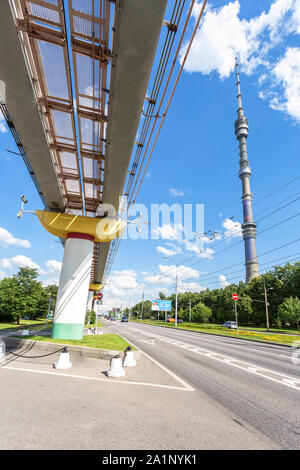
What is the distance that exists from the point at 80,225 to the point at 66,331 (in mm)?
5935

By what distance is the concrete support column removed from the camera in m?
12.6

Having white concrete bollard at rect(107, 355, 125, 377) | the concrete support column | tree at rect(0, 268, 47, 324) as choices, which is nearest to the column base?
the concrete support column

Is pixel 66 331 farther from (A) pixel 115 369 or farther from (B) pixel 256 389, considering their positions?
(B) pixel 256 389

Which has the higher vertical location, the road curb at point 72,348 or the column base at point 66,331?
the column base at point 66,331

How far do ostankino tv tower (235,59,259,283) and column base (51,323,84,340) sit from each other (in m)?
89.3

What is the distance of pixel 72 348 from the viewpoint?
9180mm

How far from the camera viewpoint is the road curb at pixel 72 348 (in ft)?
29.2

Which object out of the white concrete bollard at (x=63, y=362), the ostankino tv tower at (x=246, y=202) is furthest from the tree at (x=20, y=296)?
the ostankino tv tower at (x=246, y=202)

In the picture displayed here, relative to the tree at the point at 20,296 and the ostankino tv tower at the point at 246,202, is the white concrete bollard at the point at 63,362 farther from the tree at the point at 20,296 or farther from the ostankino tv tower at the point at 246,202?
the ostankino tv tower at the point at 246,202

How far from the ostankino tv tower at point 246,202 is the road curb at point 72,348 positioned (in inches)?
3605

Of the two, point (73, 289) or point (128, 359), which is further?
point (73, 289)

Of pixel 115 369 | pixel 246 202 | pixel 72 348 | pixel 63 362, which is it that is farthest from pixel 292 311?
pixel 246 202

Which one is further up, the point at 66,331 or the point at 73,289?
the point at 73,289
